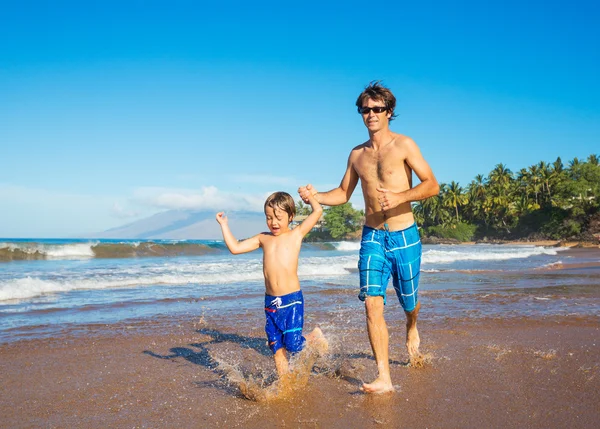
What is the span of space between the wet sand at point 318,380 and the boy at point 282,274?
1.12ft

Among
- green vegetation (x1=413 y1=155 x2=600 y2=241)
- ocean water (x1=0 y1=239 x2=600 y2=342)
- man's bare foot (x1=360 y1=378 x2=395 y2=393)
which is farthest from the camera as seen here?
green vegetation (x1=413 y1=155 x2=600 y2=241)

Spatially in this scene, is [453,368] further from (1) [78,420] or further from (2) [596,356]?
(1) [78,420]

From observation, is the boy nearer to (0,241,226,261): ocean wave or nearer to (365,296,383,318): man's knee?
(365,296,383,318): man's knee

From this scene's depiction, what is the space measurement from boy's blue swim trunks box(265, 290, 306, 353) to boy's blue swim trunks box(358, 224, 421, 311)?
1.72 ft

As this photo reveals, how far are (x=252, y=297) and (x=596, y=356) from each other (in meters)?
6.26

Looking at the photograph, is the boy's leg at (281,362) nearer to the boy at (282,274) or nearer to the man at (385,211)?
the boy at (282,274)

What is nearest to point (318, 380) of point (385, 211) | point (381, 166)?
point (385, 211)

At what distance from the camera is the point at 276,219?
4.00 m

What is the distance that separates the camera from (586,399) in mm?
3250

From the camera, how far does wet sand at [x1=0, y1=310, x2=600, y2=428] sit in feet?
10.2

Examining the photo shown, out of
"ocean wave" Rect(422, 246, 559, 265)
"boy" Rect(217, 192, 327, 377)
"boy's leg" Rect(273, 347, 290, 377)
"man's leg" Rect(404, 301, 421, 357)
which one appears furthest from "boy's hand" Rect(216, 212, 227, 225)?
"ocean wave" Rect(422, 246, 559, 265)

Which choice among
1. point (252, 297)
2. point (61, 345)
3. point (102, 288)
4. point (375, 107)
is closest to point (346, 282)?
point (252, 297)

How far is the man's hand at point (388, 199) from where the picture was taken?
3.54m

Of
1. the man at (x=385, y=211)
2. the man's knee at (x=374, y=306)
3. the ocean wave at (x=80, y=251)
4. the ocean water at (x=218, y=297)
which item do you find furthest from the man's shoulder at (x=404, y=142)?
the ocean wave at (x=80, y=251)
